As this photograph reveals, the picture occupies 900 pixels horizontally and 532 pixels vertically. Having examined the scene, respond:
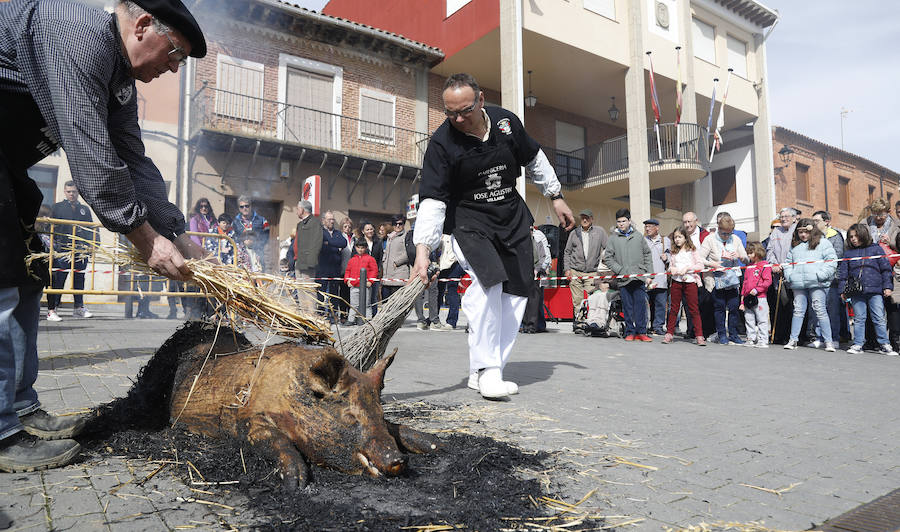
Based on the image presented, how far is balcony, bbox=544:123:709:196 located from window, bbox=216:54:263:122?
1061 centimetres

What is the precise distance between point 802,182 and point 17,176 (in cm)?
3060

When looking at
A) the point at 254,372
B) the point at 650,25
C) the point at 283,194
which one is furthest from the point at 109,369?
the point at 650,25

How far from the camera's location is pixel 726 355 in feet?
22.7

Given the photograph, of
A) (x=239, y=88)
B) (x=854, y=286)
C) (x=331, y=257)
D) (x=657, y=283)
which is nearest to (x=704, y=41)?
(x=657, y=283)

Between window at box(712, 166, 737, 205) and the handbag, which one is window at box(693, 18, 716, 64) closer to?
window at box(712, 166, 737, 205)

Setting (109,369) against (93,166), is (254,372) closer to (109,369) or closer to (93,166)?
(93,166)

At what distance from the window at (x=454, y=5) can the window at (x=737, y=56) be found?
37.4ft

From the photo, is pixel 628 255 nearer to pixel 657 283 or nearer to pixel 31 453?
pixel 657 283

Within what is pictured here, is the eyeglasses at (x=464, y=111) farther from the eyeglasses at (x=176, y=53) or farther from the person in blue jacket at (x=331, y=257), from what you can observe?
the person in blue jacket at (x=331, y=257)

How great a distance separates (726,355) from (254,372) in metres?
6.29

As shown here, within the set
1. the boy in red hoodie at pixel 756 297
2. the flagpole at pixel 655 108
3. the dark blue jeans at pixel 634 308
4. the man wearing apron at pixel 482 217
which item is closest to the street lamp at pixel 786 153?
the flagpole at pixel 655 108

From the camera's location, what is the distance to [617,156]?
2105 centimetres

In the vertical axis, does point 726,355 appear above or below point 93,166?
below

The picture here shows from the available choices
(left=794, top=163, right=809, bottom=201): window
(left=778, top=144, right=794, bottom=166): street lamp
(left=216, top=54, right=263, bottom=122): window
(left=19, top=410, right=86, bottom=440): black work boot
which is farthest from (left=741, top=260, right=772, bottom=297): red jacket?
(left=794, top=163, right=809, bottom=201): window
